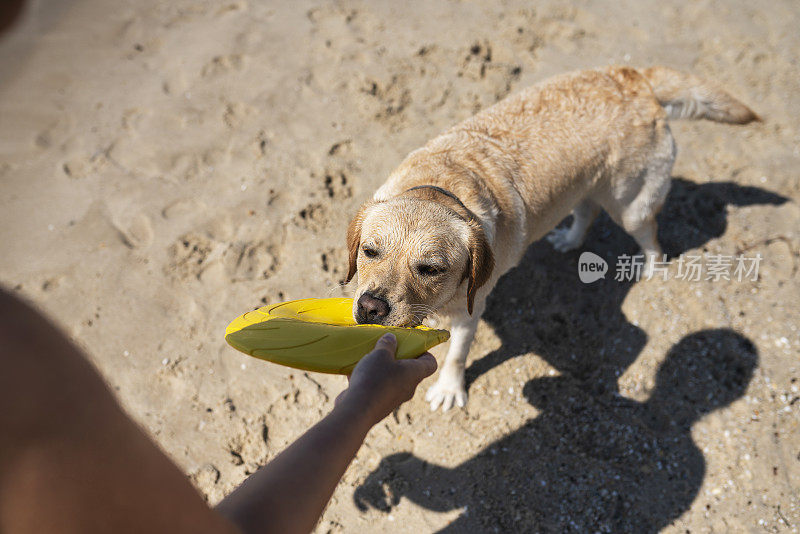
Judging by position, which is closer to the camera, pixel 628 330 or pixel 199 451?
pixel 199 451

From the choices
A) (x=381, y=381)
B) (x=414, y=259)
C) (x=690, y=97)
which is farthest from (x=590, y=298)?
(x=381, y=381)

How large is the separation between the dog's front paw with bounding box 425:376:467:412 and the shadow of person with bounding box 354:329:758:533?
378mm

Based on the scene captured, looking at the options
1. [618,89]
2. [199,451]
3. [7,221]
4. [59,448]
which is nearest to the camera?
[59,448]

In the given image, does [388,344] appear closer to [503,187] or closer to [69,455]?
[69,455]

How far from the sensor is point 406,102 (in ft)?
16.6

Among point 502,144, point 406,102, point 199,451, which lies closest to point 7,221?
point 199,451

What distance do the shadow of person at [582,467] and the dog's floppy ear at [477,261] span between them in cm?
121

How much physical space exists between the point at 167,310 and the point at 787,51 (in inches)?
273

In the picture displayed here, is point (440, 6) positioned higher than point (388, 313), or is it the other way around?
point (440, 6)

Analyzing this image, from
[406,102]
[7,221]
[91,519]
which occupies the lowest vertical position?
[7,221]

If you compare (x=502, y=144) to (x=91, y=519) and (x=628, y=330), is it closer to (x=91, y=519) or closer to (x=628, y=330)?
(x=628, y=330)

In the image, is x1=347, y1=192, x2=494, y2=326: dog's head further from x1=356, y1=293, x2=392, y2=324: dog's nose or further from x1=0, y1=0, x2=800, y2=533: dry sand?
x1=0, y1=0, x2=800, y2=533: dry sand
